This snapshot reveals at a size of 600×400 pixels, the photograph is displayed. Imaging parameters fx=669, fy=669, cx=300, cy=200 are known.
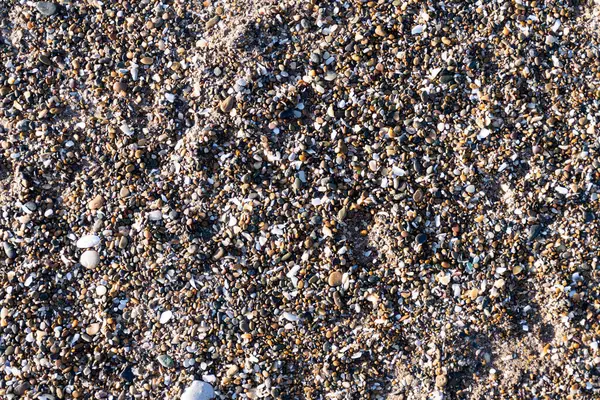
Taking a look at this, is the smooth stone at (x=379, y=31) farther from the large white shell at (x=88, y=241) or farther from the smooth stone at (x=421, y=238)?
the large white shell at (x=88, y=241)

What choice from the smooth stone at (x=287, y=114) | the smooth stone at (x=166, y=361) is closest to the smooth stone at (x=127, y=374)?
the smooth stone at (x=166, y=361)

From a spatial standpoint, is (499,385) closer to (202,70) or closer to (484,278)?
(484,278)

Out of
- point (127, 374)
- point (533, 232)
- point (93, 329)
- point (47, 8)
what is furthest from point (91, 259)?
point (533, 232)

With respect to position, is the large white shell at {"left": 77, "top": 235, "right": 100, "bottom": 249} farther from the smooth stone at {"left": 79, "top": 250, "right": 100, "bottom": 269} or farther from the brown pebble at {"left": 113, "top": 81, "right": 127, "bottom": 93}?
the brown pebble at {"left": 113, "top": 81, "right": 127, "bottom": 93}

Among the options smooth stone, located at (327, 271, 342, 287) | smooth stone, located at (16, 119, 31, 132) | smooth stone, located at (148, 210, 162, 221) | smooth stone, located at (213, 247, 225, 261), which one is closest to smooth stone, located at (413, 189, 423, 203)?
smooth stone, located at (327, 271, 342, 287)

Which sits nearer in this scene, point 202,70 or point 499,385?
point 499,385

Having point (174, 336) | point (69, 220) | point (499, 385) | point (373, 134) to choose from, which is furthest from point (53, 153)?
point (499, 385)

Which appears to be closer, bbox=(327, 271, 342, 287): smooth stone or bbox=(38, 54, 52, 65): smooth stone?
bbox=(327, 271, 342, 287): smooth stone
